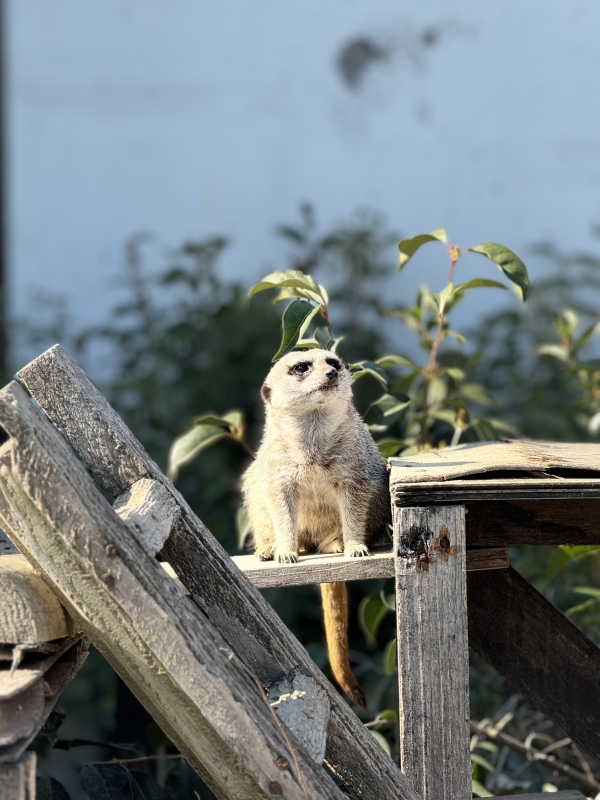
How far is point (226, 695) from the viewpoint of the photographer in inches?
43.1

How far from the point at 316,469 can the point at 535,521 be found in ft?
1.49

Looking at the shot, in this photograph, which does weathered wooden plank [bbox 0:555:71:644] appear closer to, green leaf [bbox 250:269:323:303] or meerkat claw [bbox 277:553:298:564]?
meerkat claw [bbox 277:553:298:564]

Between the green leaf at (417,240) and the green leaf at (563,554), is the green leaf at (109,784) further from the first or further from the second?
the green leaf at (417,240)

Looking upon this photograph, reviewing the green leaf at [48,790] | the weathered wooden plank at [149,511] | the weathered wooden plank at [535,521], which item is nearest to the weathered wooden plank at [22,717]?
the weathered wooden plank at [149,511]

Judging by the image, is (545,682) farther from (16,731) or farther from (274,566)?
(16,731)

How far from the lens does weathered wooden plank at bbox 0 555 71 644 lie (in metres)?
1.10

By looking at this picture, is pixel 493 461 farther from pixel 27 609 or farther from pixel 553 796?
pixel 27 609

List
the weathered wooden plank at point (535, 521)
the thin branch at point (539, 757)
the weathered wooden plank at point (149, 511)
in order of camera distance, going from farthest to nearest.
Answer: the thin branch at point (539, 757) < the weathered wooden plank at point (535, 521) < the weathered wooden plank at point (149, 511)

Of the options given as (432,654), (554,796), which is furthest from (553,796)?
(432,654)

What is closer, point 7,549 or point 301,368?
point 7,549

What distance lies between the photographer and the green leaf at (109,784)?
1667 mm

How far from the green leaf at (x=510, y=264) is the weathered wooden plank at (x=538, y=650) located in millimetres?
621

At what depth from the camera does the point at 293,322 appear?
1.79 metres

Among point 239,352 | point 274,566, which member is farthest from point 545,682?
point 239,352
